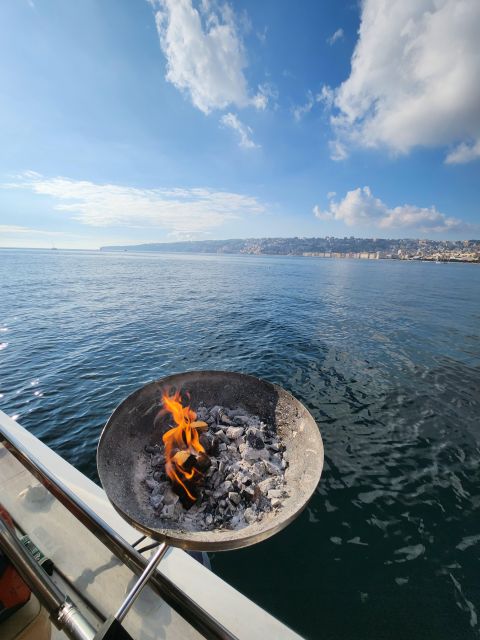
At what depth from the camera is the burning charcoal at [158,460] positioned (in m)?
4.21

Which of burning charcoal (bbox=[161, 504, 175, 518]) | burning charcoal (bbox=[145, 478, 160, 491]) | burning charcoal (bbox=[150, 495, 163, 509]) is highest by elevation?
burning charcoal (bbox=[145, 478, 160, 491])

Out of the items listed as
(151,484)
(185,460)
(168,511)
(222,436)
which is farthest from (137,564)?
(222,436)

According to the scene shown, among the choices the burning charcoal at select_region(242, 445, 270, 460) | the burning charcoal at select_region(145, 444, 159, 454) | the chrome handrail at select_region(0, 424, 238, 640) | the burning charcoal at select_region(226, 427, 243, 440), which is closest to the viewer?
the chrome handrail at select_region(0, 424, 238, 640)

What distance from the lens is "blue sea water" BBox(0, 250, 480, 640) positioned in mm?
5012

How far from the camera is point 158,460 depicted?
4.25 m

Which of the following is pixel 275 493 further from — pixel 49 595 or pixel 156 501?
pixel 49 595

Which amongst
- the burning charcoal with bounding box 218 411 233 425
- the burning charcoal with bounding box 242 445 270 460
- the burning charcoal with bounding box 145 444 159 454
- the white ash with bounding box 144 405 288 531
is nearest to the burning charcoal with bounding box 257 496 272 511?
the white ash with bounding box 144 405 288 531

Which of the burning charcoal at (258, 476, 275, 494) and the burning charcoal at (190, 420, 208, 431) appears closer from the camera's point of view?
the burning charcoal at (258, 476, 275, 494)

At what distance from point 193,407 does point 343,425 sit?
699 centimetres

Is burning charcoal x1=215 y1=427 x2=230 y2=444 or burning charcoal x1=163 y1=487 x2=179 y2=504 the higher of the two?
burning charcoal x1=215 y1=427 x2=230 y2=444

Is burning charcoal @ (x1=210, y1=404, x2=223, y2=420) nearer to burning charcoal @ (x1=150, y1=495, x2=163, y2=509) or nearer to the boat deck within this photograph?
burning charcoal @ (x1=150, y1=495, x2=163, y2=509)

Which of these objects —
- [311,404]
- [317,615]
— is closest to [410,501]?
[317,615]

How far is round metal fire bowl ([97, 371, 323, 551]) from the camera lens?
9.39 feet

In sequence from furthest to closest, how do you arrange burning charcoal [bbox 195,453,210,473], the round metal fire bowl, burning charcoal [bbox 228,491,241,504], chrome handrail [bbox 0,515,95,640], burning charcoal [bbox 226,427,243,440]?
burning charcoal [bbox 226,427,243,440], burning charcoal [bbox 195,453,210,473], burning charcoal [bbox 228,491,241,504], the round metal fire bowl, chrome handrail [bbox 0,515,95,640]
